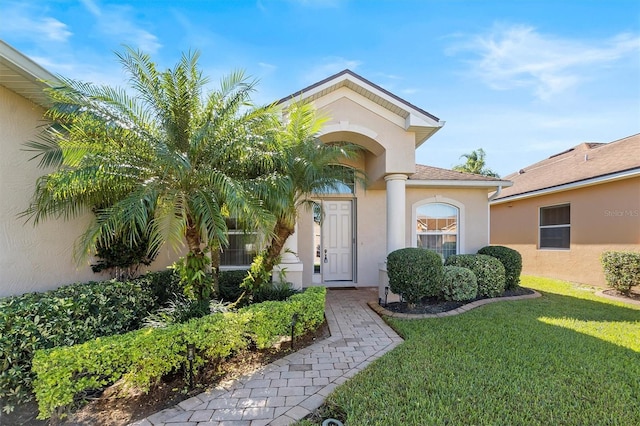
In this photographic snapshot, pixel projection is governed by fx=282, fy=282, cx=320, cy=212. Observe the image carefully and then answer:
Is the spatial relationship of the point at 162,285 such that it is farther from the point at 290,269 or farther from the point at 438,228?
the point at 438,228

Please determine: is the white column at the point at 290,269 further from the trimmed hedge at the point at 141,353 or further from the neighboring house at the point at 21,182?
the neighboring house at the point at 21,182

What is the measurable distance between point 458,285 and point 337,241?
4.26 m

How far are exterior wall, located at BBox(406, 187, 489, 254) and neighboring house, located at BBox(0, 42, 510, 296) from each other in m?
0.04

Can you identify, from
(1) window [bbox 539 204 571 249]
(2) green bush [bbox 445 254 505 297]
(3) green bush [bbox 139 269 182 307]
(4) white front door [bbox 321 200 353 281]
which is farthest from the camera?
(1) window [bbox 539 204 571 249]

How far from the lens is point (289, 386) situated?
387cm

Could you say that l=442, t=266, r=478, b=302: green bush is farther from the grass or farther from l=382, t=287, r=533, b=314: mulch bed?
the grass

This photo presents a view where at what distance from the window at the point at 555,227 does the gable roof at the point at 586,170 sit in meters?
0.99

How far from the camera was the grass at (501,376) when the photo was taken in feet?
10.4

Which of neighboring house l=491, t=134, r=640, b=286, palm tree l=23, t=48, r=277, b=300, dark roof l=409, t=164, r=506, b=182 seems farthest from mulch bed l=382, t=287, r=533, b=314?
neighboring house l=491, t=134, r=640, b=286

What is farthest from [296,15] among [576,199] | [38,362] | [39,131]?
[576,199]

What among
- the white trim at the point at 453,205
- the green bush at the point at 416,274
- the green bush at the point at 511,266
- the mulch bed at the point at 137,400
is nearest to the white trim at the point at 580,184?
the green bush at the point at 511,266

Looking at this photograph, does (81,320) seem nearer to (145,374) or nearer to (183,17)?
(145,374)

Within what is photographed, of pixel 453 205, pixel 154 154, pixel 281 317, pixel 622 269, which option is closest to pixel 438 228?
pixel 453 205

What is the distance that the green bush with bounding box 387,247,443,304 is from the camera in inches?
275
